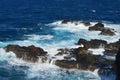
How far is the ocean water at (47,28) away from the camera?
50756mm

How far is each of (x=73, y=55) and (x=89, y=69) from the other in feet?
16.3

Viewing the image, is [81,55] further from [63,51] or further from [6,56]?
[6,56]

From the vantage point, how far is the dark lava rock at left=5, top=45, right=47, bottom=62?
180 ft

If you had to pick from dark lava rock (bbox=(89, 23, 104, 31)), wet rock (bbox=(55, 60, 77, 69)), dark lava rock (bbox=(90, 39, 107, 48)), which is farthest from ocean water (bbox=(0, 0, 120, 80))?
dark lava rock (bbox=(90, 39, 107, 48))

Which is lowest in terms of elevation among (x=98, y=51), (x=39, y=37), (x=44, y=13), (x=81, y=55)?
(x=98, y=51)

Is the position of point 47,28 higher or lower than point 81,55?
higher

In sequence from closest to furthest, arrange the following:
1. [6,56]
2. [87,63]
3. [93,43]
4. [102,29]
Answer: [87,63]
[6,56]
[93,43]
[102,29]

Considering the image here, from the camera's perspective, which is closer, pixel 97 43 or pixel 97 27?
pixel 97 43

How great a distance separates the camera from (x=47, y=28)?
→ 251 ft

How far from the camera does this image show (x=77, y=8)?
103 metres

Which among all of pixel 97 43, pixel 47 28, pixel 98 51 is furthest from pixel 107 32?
pixel 47 28

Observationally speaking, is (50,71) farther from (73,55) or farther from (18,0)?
(18,0)

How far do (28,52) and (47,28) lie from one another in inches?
822

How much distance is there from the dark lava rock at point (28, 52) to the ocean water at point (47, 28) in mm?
779
